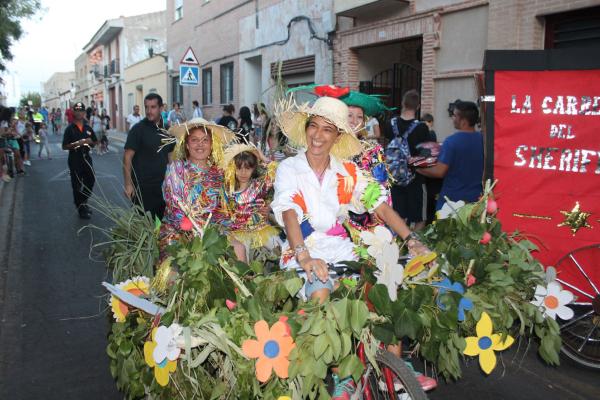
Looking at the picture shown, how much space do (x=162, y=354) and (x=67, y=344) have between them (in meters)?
2.53

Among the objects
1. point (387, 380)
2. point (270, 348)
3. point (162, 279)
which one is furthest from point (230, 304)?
point (387, 380)

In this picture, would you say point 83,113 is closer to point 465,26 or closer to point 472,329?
point 465,26

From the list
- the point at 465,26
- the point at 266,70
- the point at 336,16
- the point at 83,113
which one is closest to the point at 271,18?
the point at 266,70

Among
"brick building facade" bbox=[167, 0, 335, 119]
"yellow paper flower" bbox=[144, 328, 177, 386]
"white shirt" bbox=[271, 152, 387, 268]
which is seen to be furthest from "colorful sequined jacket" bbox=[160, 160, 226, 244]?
"brick building facade" bbox=[167, 0, 335, 119]

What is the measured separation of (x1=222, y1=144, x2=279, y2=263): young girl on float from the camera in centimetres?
427

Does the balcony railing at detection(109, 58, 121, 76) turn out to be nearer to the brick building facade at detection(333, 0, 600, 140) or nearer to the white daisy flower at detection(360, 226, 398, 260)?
the brick building facade at detection(333, 0, 600, 140)

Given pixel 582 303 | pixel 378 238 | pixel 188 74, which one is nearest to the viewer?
pixel 378 238

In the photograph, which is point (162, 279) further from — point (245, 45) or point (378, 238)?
point (245, 45)

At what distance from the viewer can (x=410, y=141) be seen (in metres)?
6.27

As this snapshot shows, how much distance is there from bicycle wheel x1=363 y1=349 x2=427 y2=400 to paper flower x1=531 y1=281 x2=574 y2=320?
946 mm

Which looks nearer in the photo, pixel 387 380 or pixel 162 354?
pixel 162 354

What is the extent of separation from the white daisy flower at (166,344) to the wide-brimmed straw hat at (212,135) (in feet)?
7.39

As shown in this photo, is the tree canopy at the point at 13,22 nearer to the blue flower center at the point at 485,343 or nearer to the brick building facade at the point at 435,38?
the brick building facade at the point at 435,38

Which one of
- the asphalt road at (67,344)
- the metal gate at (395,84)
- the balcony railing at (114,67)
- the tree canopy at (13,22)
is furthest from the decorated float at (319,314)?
the balcony railing at (114,67)
